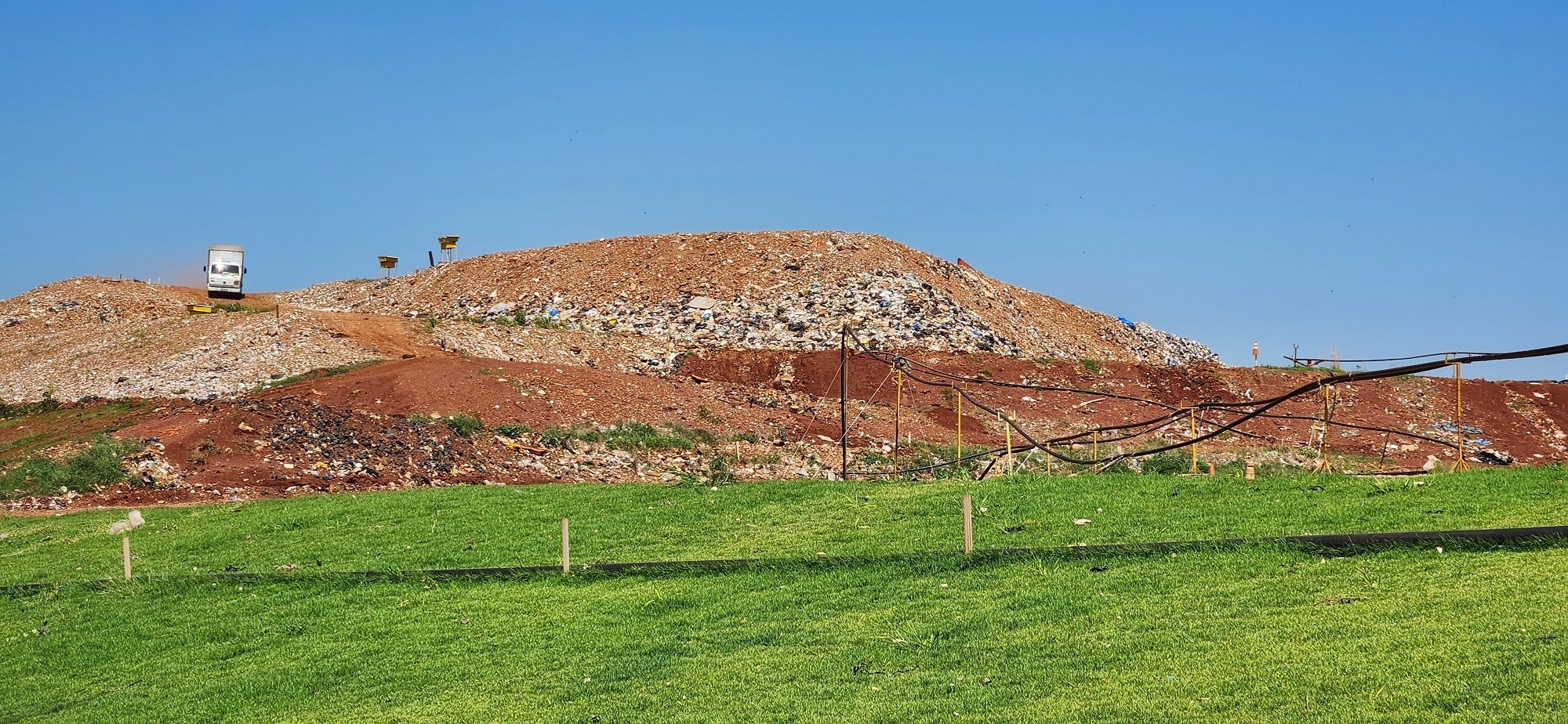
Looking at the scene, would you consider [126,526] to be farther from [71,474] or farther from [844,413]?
[844,413]

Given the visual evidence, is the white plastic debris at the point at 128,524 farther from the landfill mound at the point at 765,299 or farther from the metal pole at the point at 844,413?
the landfill mound at the point at 765,299

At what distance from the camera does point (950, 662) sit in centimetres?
1244

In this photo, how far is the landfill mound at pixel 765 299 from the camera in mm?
46219

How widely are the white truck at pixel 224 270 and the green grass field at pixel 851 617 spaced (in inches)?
1334

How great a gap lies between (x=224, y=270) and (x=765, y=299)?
23.1m

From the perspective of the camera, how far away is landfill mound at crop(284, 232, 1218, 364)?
152 ft

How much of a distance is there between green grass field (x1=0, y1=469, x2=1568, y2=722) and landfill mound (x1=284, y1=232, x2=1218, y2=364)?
23.5 meters

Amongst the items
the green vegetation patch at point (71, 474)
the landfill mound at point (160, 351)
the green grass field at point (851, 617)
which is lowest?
the green grass field at point (851, 617)

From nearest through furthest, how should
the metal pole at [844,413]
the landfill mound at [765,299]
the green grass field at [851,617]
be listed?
the green grass field at [851,617] < the metal pole at [844,413] < the landfill mound at [765,299]

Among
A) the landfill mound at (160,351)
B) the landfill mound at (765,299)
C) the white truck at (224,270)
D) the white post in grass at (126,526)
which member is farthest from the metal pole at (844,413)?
the white truck at (224,270)

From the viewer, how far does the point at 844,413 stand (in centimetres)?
2591

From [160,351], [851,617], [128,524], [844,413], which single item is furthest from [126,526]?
[160,351]

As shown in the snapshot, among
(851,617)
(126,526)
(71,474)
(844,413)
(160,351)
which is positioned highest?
(160,351)

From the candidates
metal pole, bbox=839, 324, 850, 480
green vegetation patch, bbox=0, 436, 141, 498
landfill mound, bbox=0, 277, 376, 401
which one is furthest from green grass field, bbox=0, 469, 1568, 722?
landfill mound, bbox=0, 277, 376, 401
